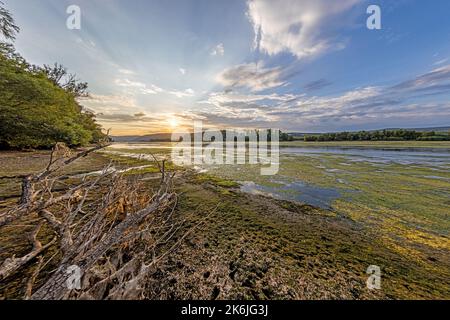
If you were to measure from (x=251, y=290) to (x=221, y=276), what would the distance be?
547mm

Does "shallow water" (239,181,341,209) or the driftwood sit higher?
the driftwood

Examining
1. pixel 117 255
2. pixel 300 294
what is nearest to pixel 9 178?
pixel 117 255

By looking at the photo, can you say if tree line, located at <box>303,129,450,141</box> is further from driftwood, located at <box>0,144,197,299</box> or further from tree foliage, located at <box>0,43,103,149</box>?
Answer: tree foliage, located at <box>0,43,103,149</box>

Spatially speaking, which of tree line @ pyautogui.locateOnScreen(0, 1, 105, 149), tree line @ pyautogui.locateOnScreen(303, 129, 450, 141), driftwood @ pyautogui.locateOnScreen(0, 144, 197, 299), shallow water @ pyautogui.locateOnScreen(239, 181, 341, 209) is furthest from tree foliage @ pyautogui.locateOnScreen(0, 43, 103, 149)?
tree line @ pyautogui.locateOnScreen(303, 129, 450, 141)

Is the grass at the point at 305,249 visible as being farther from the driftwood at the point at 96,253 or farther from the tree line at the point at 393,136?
the tree line at the point at 393,136

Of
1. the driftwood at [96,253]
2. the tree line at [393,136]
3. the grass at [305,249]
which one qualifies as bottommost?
the grass at [305,249]

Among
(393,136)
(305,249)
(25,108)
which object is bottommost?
(305,249)

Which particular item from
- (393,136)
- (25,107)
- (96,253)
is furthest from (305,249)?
(393,136)

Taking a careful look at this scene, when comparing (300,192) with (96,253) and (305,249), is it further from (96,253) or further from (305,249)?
(96,253)

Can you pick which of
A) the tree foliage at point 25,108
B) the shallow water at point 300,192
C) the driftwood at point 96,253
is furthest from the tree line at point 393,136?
the tree foliage at point 25,108

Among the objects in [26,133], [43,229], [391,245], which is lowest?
[391,245]

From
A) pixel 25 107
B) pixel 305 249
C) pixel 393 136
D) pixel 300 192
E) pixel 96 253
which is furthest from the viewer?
pixel 393 136
